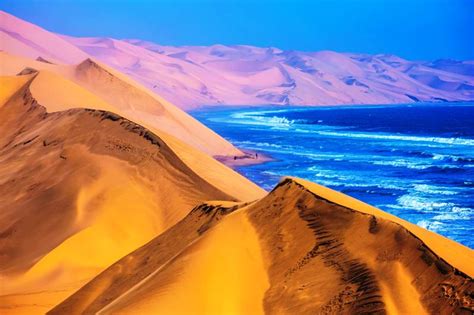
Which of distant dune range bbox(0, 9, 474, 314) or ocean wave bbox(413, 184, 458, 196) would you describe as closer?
distant dune range bbox(0, 9, 474, 314)

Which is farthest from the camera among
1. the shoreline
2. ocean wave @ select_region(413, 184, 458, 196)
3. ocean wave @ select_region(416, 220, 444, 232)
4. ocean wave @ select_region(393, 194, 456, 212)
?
the shoreline

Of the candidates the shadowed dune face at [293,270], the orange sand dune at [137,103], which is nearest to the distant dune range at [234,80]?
the orange sand dune at [137,103]

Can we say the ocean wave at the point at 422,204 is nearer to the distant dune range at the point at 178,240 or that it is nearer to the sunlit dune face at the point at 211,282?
the distant dune range at the point at 178,240

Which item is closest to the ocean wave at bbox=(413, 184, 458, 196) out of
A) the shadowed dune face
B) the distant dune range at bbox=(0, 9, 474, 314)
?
the distant dune range at bbox=(0, 9, 474, 314)

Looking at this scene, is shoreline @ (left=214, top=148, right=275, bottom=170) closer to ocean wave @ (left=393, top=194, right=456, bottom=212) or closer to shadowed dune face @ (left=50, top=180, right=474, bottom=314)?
ocean wave @ (left=393, top=194, right=456, bottom=212)

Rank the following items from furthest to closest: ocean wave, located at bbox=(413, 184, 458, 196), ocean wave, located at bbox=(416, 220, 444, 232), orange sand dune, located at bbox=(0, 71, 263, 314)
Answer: ocean wave, located at bbox=(413, 184, 458, 196)
ocean wave, located at bbox=(416, 220, 444, 232)
orange sand dune, located at bbox=(0, 71, 263, 314)

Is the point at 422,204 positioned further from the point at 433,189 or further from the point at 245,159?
the point at 245,159
